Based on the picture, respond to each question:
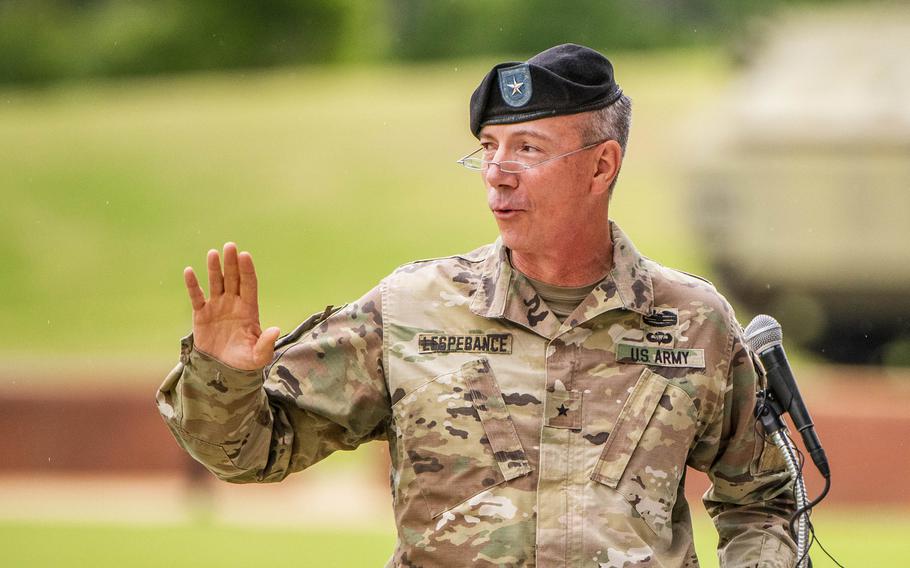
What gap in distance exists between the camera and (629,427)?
2316 mm

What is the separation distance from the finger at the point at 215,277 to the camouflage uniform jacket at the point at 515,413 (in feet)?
0.39

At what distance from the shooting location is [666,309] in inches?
95.4

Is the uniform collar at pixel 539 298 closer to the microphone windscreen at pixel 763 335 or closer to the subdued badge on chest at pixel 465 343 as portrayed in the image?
the subdued badge on chest at pixel 465 343

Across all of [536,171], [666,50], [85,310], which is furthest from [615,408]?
[666,50]

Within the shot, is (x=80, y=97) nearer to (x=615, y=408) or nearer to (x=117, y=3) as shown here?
(x=117, y=3)

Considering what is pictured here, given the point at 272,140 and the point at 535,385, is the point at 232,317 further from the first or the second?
the point at 272,140

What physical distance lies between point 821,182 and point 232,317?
10278 mm

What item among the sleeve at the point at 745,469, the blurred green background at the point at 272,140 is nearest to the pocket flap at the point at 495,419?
the sleeve at the point at 745,469

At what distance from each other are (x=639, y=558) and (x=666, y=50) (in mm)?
15379

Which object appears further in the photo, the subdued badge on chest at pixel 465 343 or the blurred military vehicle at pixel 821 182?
the blurred military vehicle at pixel 821 182

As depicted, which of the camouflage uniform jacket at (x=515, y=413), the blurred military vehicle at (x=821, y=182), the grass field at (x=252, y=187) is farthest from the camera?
the grass field at (x=252, y=187)

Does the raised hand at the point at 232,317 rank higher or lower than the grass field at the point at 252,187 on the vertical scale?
higher

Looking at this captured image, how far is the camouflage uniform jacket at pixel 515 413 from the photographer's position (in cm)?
225

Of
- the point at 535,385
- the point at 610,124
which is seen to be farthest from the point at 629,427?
the point at 610,124
